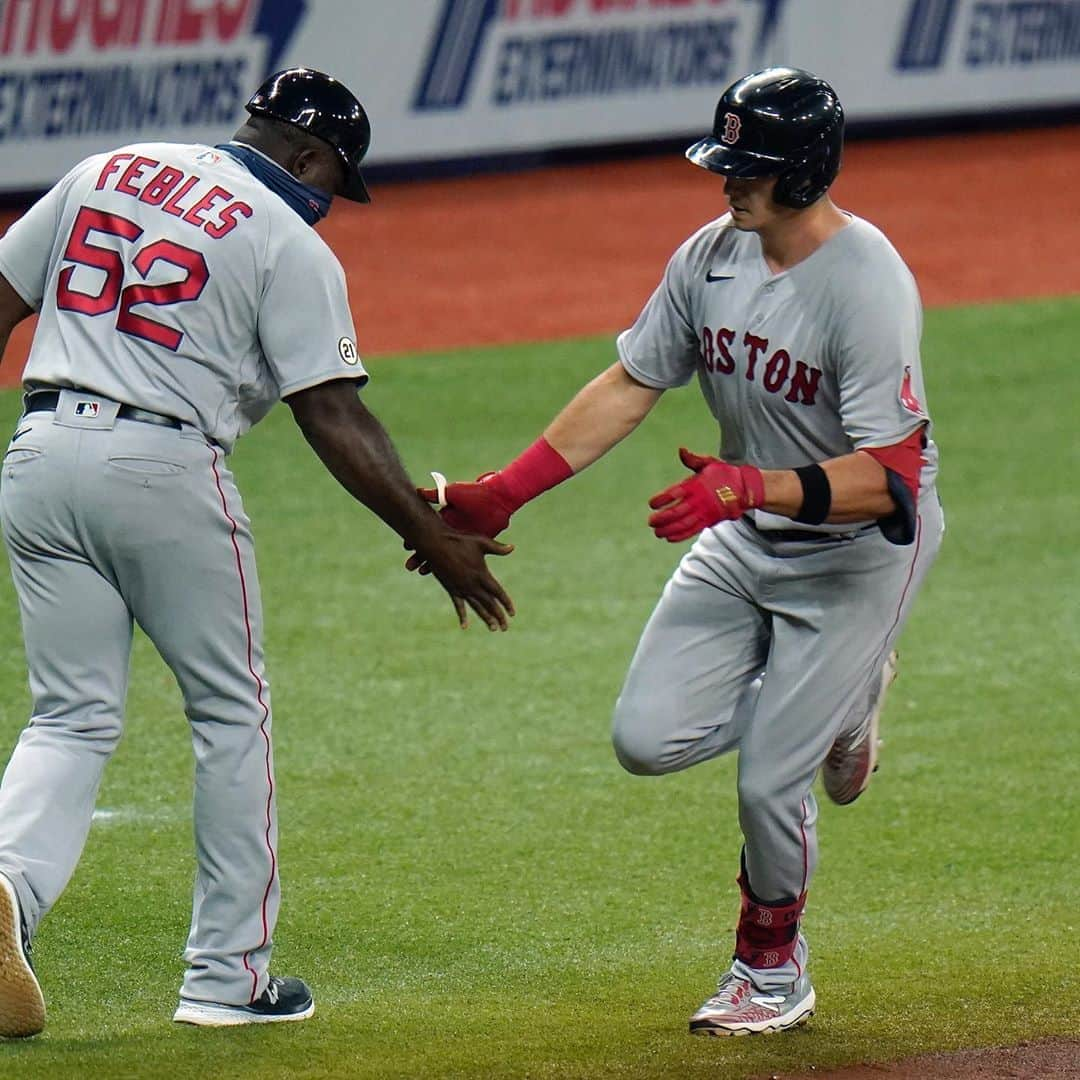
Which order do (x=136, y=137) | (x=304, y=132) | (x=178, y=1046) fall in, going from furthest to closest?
(x=136, y=137) < (x=304, y=132) < (x=178, y=1046)

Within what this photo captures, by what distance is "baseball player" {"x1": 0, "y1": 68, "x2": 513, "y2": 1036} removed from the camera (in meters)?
3.99

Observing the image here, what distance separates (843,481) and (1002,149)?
49.8ft

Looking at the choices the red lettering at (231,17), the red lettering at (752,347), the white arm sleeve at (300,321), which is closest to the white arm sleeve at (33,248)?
the white arm sleeve at (300,321)

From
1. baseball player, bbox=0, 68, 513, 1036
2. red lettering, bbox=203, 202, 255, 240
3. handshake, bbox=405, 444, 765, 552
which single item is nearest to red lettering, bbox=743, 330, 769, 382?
handshake, bbox=405, 444, 765, 552

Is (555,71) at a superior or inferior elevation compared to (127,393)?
inferior

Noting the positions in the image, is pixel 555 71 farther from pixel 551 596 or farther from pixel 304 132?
pixel 304 132

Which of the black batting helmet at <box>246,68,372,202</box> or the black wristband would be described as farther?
the black batting helmet at <box>246,68,372,202</box>

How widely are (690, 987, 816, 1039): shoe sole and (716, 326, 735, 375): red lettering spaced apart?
1.43m

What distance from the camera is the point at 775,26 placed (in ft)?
56.8

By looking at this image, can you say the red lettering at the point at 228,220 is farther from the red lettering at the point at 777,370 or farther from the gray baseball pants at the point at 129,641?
the red lettering at the point at 777,370

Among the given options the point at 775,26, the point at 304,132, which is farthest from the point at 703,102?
the point at 304,132

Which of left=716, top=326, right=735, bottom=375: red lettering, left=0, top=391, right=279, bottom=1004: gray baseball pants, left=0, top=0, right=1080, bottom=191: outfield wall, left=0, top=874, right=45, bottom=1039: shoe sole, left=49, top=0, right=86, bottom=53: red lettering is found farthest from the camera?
left=0, top=0, right=1080, bottom=191: outfield wall

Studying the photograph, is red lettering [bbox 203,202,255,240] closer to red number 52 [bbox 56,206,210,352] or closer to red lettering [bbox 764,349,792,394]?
red number 52 [bbox 56,206,210,352]

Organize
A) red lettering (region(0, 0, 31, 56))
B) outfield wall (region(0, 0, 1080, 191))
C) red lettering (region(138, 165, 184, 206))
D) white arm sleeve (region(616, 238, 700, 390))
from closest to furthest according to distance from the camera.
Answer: red lettering (region(138, 165, 184, 206)) < white arm sleeve (region(616, 238, 700, 390)) < red lettering (region(0, 0, 31, 56)) < outfield wall (region(0, 0, 1080, 191))
